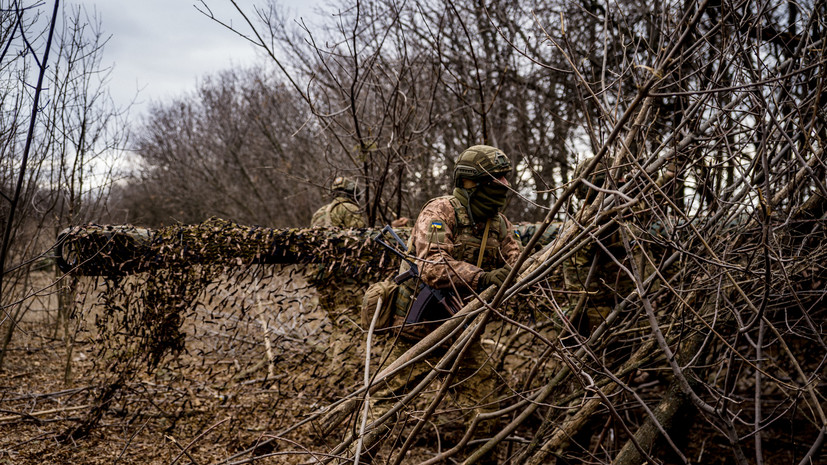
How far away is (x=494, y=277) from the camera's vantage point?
105 inches

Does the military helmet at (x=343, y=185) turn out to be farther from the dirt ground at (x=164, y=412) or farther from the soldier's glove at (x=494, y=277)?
the soldier's glove at (x=494, y=277)

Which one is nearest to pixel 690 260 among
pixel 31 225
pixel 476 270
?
pixel 476 270

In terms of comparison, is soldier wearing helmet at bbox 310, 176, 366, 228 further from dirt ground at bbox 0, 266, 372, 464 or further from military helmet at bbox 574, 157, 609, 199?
military helmet at bbox 574, 157, 609, 199

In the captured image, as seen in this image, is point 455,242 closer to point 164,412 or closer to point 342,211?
point 164,412

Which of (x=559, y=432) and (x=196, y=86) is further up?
(x=196, y=86)

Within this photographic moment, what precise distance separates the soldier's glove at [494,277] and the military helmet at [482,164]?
640mm

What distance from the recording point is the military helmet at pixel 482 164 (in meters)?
3.34

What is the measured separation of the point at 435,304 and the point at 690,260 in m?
1.44

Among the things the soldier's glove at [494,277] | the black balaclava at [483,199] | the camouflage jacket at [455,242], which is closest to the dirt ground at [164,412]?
the camouflage jacket at [455,242]

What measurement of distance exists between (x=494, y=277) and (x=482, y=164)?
3.01ft

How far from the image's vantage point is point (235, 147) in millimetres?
18078

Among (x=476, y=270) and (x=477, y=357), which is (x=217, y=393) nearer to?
(x=477, y=357)

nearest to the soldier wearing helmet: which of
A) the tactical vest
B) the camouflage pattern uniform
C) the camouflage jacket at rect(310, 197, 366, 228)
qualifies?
the camouflage jacket at rect(310, 197, 366, 228)

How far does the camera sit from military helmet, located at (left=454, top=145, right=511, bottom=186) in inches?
131
